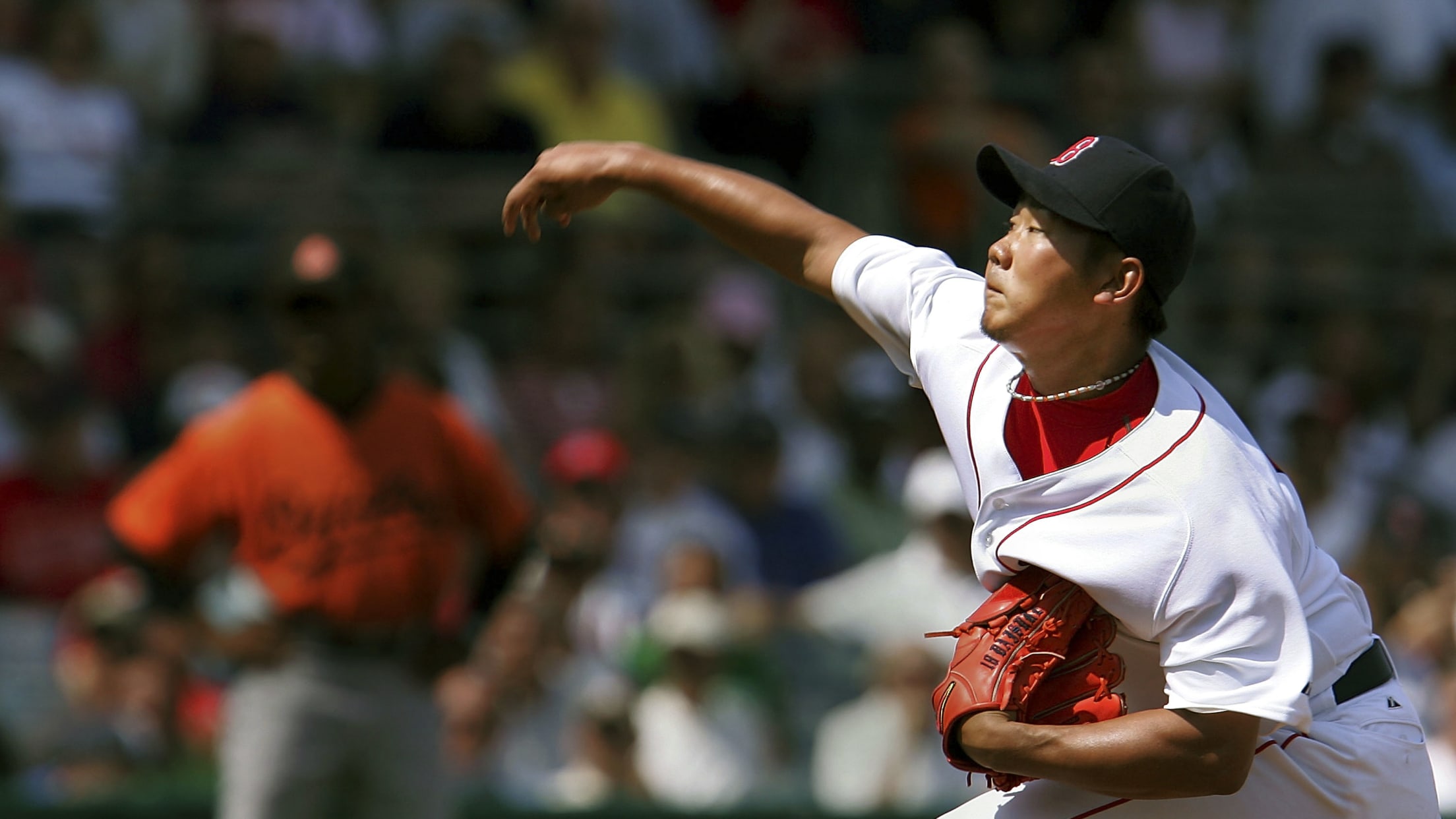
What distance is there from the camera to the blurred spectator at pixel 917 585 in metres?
6.85

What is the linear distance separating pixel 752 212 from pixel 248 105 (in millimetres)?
6191

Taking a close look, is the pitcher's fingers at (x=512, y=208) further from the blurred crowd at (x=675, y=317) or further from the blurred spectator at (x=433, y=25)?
the blurred spectator at (x=433, y=25)

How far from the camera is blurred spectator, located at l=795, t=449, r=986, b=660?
270 inches

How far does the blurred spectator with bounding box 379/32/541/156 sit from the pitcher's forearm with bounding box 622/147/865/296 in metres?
5.76

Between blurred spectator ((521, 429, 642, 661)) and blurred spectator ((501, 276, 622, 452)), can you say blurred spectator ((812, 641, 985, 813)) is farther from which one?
blurred spectator ((501, 276, 622, 452))

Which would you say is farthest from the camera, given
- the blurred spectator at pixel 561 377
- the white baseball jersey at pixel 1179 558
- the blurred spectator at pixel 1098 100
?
the blurred spectator at pixel 1098 100

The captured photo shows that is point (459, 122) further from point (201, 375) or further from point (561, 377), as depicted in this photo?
point (201, 375)

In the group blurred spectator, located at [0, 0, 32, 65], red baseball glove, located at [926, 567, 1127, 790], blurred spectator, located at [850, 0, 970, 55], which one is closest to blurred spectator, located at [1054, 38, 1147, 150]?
blurred spectator, located at [850, 0, 970, 55]

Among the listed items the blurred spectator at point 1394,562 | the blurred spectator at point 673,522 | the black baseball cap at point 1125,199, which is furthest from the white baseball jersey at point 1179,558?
the blurred spectator at point 1394,562

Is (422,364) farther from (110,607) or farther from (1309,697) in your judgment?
(1309,697)

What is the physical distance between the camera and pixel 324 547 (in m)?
5.59

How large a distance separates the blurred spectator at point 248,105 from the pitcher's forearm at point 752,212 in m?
5.87

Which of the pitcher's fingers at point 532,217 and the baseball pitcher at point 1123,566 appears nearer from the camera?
the baseball pitcher at point 1123,566

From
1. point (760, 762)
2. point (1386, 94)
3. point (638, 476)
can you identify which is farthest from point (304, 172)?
point (1386, 94)
